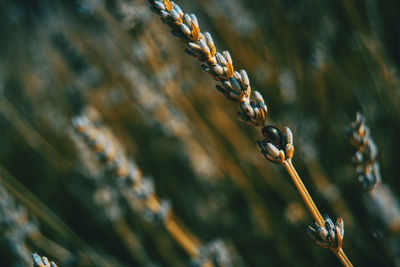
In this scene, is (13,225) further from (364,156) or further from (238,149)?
(364,156)

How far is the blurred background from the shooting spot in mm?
1152

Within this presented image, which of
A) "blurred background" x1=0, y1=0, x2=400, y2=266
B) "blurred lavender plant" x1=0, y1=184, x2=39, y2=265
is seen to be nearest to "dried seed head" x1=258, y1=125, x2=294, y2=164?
"blurred background" x1=0, y1=0, x2=400, y2=266

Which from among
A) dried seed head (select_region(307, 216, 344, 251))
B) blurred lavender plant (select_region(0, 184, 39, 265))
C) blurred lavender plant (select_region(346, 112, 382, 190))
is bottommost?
dried seed head (select_region(307, 216, 344, 251))

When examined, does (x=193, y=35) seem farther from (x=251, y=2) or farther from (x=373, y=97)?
(x=251, y=2)

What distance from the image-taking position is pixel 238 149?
1.60 m

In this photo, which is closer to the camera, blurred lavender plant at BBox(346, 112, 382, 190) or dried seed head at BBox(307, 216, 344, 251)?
dried seed head at BBox(307, 216, 344, 251)

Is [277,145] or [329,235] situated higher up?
[277,145]

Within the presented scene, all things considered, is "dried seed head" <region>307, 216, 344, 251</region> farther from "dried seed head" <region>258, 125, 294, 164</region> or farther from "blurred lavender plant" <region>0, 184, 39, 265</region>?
"blurred lavender plant" <region>0, 184, 39, 265</region>

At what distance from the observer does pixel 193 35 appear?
0.54m

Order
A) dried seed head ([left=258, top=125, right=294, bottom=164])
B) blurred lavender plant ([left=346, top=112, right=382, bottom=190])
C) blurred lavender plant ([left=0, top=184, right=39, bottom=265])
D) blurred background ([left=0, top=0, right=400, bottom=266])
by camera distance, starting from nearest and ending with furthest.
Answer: dried seed head ([left=258, top=125, right=294, bottom=164]), blurred lavender plant ([left=346, top=112, right=382, bottom=190]), blurred lavender plant ([left=0, top=184, right=39, bottom=265]), blurred background ([left=0, top=0, right=400, bottom=266])

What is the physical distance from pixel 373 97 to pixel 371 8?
0.38m

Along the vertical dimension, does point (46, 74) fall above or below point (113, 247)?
above

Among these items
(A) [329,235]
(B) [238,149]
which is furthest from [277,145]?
(B) [238,149]

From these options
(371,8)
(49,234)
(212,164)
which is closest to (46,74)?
(49,234)
